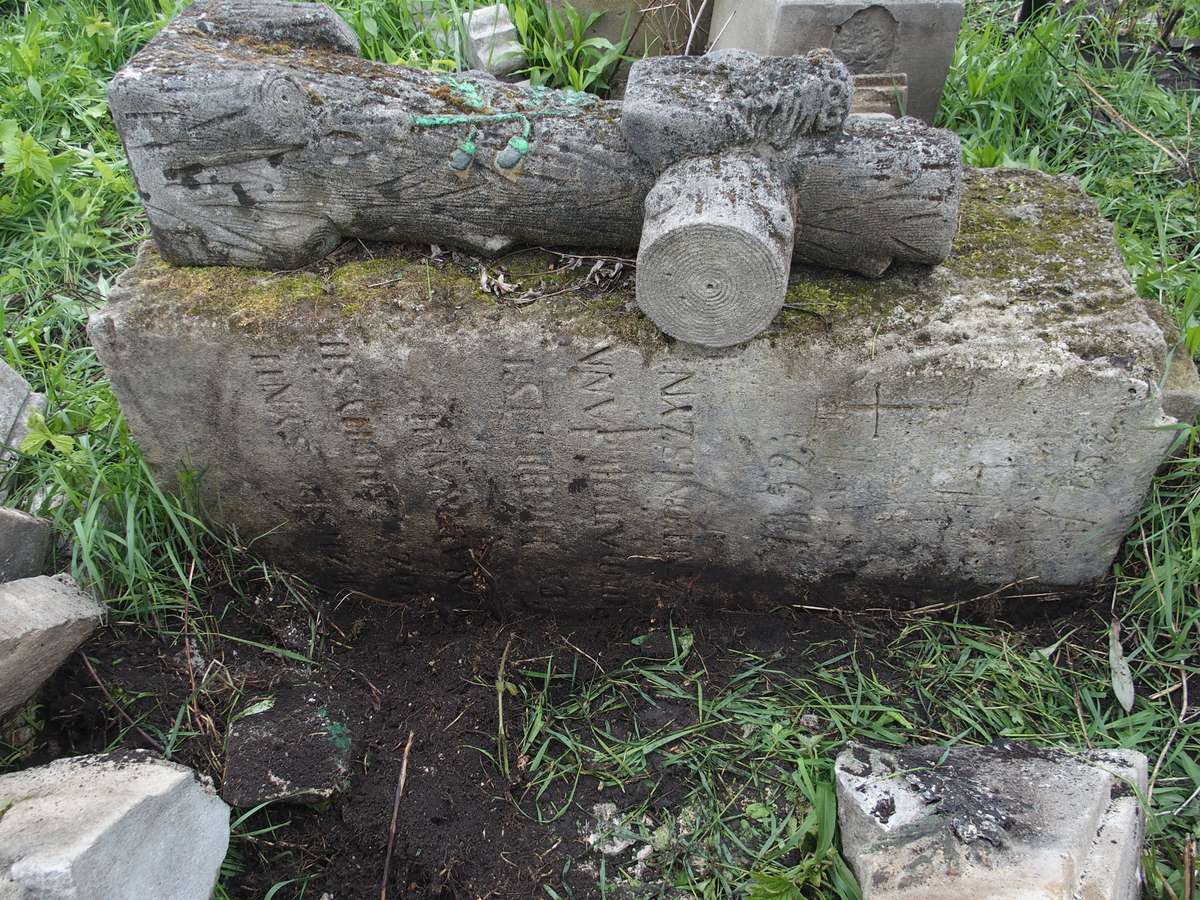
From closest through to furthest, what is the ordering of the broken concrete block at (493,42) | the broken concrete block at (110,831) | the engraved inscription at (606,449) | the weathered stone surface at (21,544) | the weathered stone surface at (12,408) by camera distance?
the broken concrete block at (110,831), the engraved inscription at (606,449), the weathered stone surface at (21,544), the weathered stone surface at (12,408), the broken concrete block at (493,42)

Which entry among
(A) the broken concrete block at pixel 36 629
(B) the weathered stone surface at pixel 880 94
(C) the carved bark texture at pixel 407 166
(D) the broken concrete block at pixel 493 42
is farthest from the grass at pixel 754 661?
(D) the broken concrete block at pixel 493 42

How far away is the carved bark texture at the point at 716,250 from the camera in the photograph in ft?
5.98

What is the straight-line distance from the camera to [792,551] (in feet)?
7.79

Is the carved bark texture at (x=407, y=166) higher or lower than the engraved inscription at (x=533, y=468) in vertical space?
higher

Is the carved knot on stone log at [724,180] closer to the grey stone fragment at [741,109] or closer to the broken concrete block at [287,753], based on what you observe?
the grey stone fragment at [741,109]

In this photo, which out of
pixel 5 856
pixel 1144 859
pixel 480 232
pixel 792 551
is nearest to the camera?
pixel 5 856

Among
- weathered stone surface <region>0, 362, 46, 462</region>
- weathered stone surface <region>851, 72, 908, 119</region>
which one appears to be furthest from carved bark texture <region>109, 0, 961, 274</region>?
weathered stone surface <region>851, 72, 908, 119</region>

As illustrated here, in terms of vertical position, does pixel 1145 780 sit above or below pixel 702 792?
above

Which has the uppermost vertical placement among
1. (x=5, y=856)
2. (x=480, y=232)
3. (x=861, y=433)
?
(x=480, y=232)

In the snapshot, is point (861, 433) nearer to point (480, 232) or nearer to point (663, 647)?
point (663, 647)

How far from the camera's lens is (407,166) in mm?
2105

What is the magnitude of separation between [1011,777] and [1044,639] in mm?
513

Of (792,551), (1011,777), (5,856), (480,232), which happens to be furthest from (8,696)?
(1011,777)

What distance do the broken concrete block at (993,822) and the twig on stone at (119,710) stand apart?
1.47 meters
